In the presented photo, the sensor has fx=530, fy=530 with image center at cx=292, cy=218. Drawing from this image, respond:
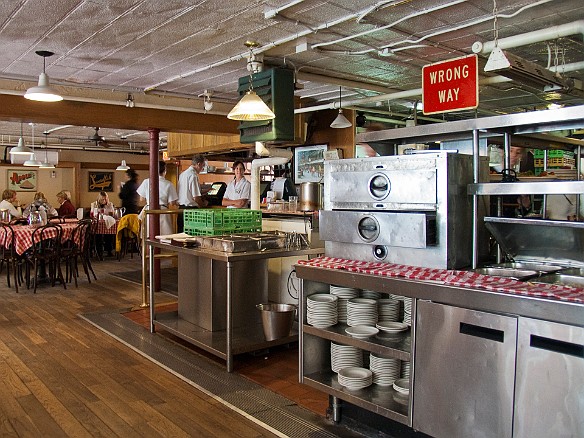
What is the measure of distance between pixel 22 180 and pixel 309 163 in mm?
11289

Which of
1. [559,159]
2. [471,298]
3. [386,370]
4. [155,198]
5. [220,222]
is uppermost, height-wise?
[559,159]

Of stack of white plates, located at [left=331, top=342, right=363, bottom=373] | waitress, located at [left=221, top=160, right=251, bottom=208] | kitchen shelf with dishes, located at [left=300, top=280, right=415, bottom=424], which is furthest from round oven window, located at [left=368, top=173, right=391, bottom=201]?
waitress, located at [left=221, top=160, right=251, bottom=208]

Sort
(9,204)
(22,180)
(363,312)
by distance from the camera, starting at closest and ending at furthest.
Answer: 1. (363,312)
2. (9,204)
3. (22,180)

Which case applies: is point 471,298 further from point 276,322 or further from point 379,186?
point 276,322

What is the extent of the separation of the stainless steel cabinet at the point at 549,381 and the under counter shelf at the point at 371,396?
66 cm

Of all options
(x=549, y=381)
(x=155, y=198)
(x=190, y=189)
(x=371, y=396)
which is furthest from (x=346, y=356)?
(x=190, y=189)

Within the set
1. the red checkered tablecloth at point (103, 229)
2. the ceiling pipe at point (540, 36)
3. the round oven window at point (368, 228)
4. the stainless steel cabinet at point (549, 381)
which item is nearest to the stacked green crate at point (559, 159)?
the ceiling pipe at point (540, 36)

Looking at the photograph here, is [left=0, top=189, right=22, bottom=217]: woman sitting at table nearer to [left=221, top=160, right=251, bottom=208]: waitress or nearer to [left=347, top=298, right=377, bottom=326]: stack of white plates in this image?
[left=221, top=160, right=251, bottom=208]: waitress

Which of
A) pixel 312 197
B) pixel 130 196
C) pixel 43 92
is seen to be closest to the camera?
pixel 43 92

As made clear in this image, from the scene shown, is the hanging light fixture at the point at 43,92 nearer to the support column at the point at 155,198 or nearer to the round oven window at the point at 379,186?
the support column at the point at 155,198

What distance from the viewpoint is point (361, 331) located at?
2996mm

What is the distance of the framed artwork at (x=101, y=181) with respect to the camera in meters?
17.4

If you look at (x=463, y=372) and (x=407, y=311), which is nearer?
(x=463, y=372)

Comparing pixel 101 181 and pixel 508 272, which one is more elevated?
pixel 101 181
